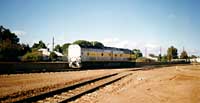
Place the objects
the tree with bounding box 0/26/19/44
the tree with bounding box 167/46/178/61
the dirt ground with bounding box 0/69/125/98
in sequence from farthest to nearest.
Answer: the tree with bounding box 167/46/178/61 → the tree with bounding box 0/26/19/44 → the dirt ground with bounding box 0/69/125/98

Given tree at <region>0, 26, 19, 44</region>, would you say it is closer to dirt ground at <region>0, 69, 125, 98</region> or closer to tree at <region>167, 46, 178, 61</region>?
dirt ground at <region>0, 69, 125, 98</region>

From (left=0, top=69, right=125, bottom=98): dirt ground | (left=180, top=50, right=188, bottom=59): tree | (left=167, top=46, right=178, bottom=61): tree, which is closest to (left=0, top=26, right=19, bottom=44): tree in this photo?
(left=0, top=69, right=125, bottom=98): dirt ground

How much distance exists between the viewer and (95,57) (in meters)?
39.0

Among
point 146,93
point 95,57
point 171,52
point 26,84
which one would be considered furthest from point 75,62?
point 171,52

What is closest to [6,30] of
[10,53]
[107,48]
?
[10,53]

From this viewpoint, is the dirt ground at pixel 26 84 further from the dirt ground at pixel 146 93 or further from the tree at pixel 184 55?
the tree at pixel 184 55

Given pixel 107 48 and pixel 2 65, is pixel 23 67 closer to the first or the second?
pixel 2 65

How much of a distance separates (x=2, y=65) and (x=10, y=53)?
28.8 m

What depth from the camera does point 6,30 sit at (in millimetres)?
70688

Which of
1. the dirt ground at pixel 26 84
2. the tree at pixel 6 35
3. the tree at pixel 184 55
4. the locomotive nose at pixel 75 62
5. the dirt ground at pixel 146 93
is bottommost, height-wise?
the dirt ground at pixel 146 93

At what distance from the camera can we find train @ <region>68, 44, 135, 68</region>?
118 feet

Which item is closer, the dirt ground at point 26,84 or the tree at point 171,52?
→ the dirt ground at point 26,84

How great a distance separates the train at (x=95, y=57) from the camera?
35938 mm

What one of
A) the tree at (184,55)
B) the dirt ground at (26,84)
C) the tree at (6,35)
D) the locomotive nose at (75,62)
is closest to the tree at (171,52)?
the tree at (184,55)
